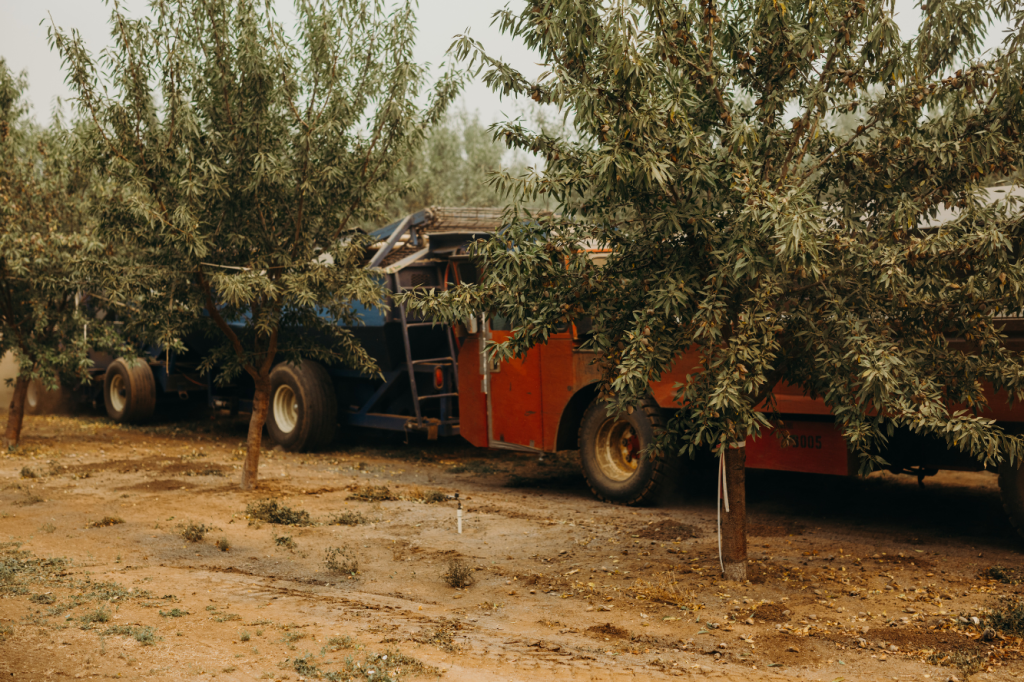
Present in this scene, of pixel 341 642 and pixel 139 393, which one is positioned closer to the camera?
pixel 341 642

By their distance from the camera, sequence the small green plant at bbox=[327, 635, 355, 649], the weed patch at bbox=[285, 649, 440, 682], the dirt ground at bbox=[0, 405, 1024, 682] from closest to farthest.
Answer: the weed patch at bbox=[285, 649, 440, 682] → the dirt ground at bbox=[0, 405, 1024, 682] → the small green plant at bbox=[327, 635, 355, 649]

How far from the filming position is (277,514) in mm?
8070

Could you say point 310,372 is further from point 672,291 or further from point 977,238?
point 977,238

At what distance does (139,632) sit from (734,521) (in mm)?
3722

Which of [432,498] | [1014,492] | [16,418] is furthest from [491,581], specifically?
[16,418]

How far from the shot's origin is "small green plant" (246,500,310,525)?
7992 millimetres

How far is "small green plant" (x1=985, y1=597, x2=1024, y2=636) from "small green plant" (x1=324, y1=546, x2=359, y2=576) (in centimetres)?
406

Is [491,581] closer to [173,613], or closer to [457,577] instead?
[457,577]

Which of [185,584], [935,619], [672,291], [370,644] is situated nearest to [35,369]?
[185,584]

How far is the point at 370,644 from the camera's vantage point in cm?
488

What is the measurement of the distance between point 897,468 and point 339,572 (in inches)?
182

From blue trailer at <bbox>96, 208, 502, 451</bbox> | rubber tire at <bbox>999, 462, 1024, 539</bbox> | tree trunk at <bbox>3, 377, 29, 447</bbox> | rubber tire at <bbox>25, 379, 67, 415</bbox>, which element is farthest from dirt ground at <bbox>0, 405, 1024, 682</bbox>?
rubber tire at <bbox>25, 379, 67, 415</bbox>

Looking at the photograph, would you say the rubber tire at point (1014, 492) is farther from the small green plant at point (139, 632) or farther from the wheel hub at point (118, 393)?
the wheel hub at point (118, 393)

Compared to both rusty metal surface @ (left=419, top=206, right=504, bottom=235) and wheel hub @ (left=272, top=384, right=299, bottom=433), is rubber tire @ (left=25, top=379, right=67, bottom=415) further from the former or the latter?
rusty metal surface @ (left=419, top=206, right=504, bottom=235)
